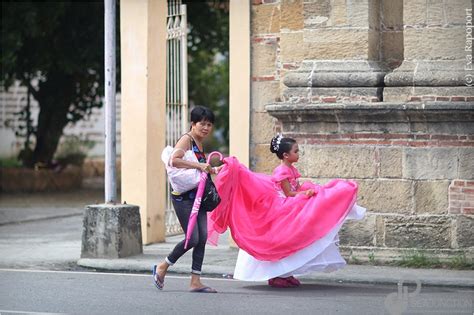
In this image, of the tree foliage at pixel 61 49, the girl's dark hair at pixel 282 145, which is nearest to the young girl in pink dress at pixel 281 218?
the girl's dark hair at pixel 282 145

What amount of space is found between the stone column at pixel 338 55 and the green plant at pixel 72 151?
1709cm

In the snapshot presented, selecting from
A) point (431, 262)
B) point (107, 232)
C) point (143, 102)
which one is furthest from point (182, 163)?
point (143, 102)

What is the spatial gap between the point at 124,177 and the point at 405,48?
4498mm

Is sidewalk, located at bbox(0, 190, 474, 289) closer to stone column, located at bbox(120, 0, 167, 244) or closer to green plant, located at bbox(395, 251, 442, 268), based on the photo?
green plant, located at bbox(395, 251, 442, 268)

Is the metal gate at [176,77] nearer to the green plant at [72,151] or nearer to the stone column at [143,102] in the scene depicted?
the stone column at [143,102]

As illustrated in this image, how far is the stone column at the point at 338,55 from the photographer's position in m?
13.3

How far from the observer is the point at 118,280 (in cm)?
1232

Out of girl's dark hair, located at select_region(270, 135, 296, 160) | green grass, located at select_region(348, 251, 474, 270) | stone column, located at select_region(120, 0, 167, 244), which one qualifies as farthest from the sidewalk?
girl's dark hair, located at select_region(270, 135, 296, 160)

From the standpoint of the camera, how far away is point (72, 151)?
1280 inches

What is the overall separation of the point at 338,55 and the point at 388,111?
96cm

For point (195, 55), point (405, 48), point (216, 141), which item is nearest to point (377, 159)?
A: point (405, 48)

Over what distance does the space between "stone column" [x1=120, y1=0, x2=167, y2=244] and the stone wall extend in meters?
2.51

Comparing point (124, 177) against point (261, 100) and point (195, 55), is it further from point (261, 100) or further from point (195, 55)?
point (195, 55)

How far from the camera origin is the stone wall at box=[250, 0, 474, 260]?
1283 cm
